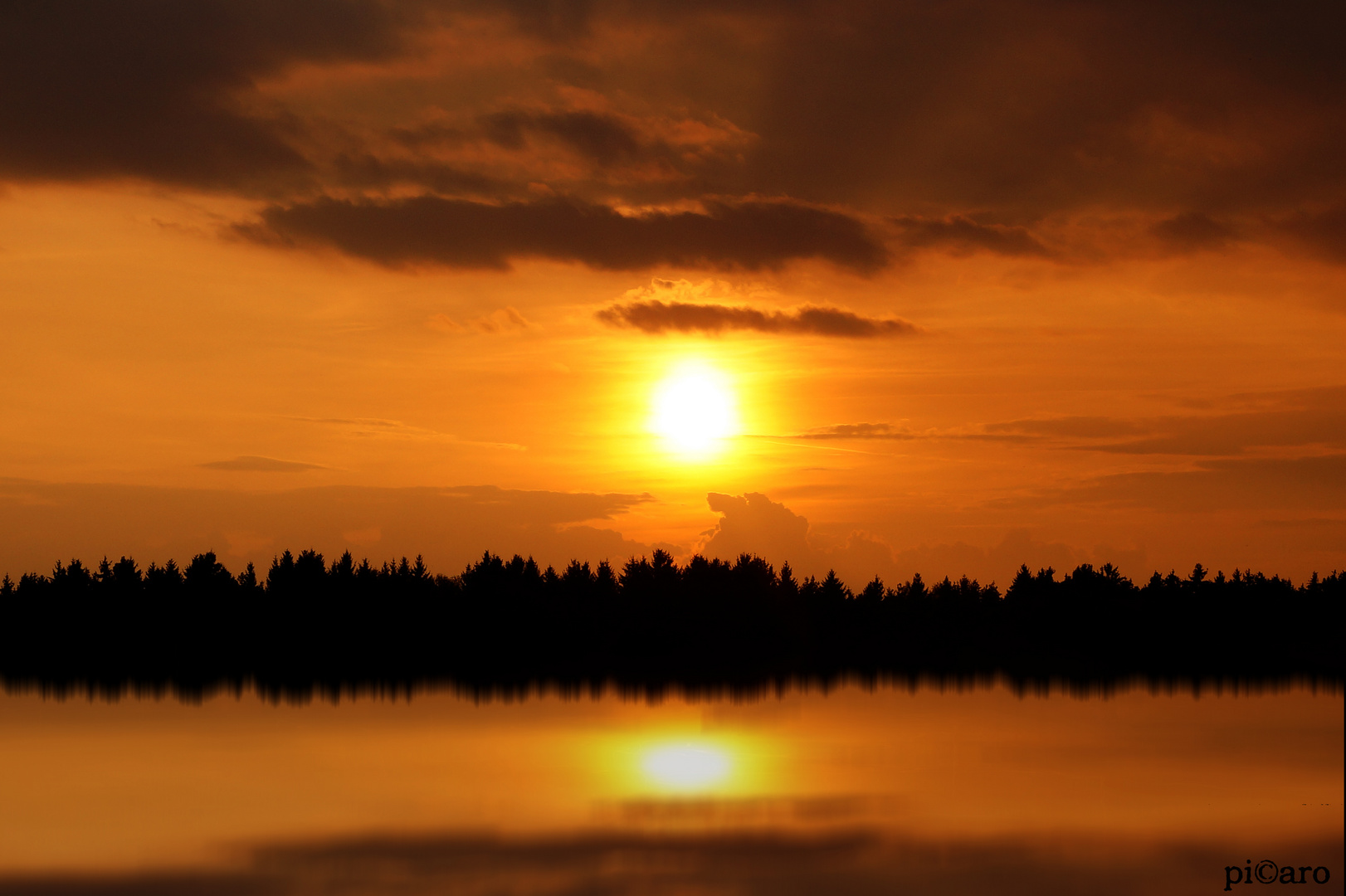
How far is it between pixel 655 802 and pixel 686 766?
40.9 ft

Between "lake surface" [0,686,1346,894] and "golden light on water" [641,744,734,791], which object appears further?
"golden light on water" [641,744,734,791]

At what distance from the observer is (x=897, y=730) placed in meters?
84.9

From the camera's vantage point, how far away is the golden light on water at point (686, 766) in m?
59.0

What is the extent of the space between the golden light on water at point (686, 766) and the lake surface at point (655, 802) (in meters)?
0.32

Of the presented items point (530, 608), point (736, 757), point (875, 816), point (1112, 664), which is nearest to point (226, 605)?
point (530, 608)

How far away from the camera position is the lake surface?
3884 centimetres

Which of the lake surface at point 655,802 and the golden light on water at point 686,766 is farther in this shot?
the golden light on water at point 686,766

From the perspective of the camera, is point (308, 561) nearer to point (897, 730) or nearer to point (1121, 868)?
point (897, 730)

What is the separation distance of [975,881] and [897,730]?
47.6 metres

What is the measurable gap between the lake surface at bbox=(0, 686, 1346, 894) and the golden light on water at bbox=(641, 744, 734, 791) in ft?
1.04

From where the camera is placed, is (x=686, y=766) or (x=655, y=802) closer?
(x=655, y=802)

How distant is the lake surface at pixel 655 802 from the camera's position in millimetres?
38844

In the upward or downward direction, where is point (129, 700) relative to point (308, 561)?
downward

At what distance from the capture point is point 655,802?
5269 cm
